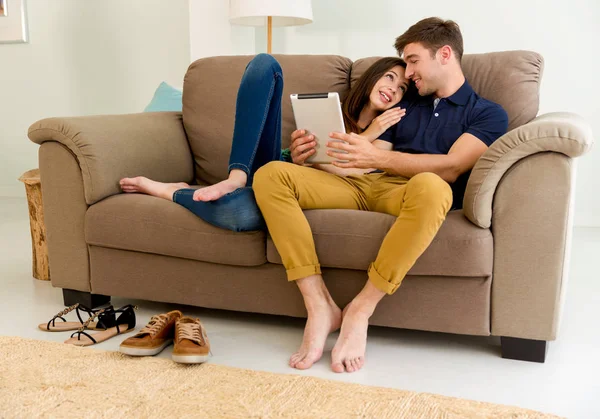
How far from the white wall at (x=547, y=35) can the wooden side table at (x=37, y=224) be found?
165 cm

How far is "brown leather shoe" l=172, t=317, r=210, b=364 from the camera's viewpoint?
1.66 meters

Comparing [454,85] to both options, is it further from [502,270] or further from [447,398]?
[447,398]

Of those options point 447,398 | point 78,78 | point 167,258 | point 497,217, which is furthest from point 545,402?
point 78,78

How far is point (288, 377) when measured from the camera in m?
1.61

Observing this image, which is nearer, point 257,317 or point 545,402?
point 545,402

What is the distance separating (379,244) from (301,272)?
0.76ft

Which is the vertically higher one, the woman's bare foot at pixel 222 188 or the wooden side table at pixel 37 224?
the woman's bare foot at pixel 222 188

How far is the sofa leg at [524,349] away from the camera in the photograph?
1.75 meters

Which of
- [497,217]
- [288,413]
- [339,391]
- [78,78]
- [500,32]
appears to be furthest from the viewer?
[78,78]

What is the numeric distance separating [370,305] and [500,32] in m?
2.46

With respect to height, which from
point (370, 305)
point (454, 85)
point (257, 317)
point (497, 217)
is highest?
point (454, 85)

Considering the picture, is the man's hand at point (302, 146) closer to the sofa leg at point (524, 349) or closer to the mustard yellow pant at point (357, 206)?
the mustard yellow pant at point (357, 206)

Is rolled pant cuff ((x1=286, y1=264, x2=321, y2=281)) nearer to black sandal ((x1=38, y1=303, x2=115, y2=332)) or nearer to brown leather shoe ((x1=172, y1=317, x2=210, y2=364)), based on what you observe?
brown leather shoe ((x1=172, y1=317, x2=210, y2=364))

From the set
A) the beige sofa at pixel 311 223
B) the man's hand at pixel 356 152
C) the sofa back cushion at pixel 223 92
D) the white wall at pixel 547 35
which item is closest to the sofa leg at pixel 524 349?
the beige sofa at pixel 311 223
